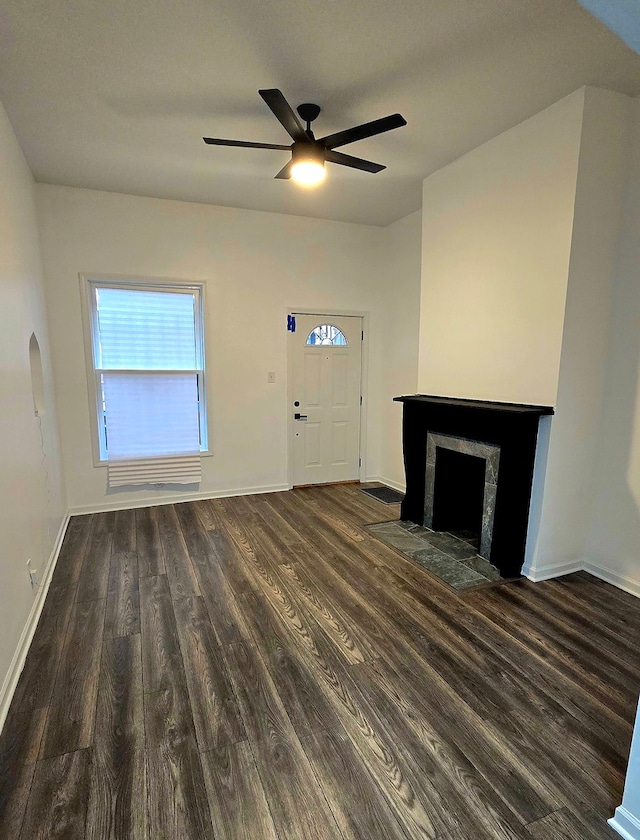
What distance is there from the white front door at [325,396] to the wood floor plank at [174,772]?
328 centimetres

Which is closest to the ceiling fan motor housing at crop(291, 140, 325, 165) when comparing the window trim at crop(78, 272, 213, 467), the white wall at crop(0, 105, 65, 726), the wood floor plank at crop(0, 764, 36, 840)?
the white wall at crop(0, 105, 65, 726)

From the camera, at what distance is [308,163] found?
2572mm

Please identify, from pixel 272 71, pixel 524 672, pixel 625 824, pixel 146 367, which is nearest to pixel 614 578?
pixel 524 672

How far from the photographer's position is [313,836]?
1.31 meters

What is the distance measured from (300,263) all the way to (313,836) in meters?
4.57

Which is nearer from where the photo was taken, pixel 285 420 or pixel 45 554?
pixel 45 554

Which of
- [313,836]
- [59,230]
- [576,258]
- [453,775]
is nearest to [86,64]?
[59,230]

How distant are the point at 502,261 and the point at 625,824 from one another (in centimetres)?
296

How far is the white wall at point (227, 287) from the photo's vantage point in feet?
12.8

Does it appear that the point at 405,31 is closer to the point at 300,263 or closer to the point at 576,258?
the point at 576,258

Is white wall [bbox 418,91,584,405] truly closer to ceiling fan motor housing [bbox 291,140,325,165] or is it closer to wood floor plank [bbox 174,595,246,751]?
ceiling fan motor housing [bbox 291,140,325,165]

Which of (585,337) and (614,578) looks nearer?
(585,337)

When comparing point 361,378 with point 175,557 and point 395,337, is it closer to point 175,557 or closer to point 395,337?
point 395,337

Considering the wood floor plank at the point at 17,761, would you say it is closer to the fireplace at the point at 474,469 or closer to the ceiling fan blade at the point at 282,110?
the fireplace at the point at 474,469
